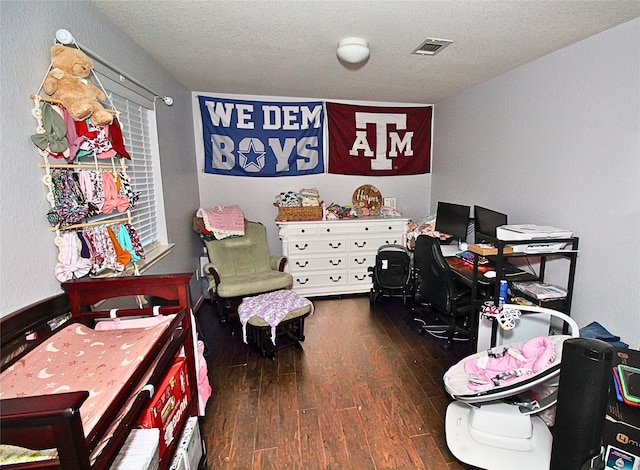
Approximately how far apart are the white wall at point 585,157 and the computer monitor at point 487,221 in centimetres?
20

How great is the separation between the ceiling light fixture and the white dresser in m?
1.89

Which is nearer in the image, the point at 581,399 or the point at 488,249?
the point at 581,399

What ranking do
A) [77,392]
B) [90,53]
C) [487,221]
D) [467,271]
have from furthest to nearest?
[487,221]
[467,271]
[90,53]
[77,392]

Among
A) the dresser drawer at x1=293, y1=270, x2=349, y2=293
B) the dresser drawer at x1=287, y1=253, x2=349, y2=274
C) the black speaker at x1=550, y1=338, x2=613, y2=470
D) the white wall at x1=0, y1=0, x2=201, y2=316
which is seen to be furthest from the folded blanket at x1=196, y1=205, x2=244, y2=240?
the black speaker at x1=550, y1=338, x2=613, y2=470

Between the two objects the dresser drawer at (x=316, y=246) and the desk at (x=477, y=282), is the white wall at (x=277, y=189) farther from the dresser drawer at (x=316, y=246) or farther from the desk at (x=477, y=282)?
the desk at (x=477, y=282)

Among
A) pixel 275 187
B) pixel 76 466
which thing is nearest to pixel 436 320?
Answer: pixel 275 187

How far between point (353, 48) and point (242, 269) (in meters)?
2.38

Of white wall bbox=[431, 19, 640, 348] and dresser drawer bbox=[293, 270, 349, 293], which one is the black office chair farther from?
dresser drawer bbox=[293, 270, 349, 293]

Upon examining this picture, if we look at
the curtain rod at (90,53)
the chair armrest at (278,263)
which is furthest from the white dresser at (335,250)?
the curtain rod at (90,53)

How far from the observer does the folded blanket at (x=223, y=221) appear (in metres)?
3.36

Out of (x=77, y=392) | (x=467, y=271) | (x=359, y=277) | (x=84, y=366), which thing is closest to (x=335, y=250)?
(x=359, y=277)

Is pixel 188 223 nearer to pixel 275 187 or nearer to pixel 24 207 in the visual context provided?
pixel 275 187

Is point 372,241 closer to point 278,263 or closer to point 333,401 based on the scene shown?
point 278,263

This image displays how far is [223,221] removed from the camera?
342cm
